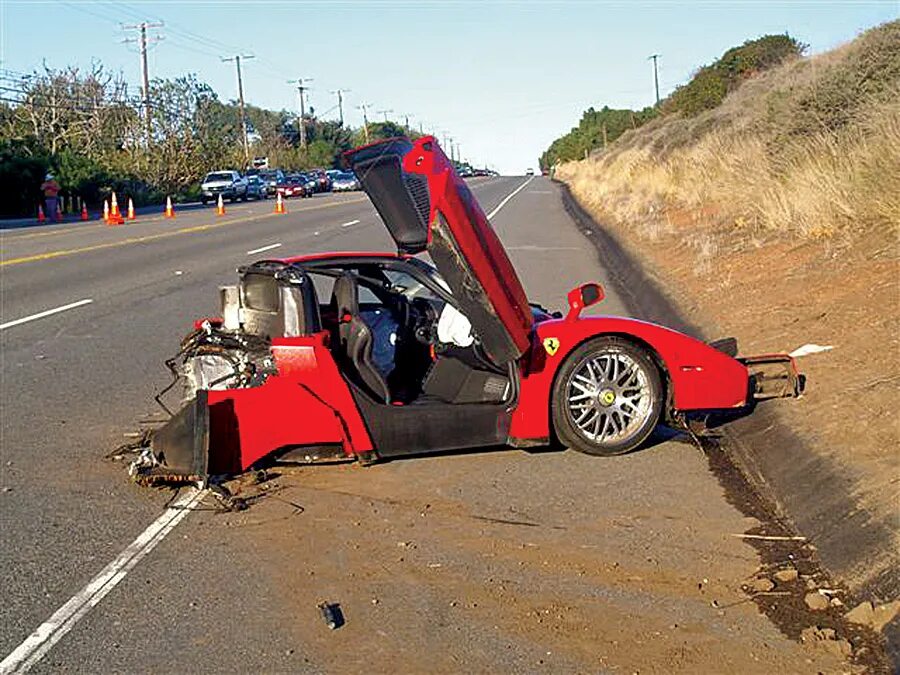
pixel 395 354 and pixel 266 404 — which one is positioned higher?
pixel 395 354

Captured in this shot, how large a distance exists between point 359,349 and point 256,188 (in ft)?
201

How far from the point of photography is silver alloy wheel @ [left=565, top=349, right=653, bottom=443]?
7.33 metres

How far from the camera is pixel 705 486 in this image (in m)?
6.93

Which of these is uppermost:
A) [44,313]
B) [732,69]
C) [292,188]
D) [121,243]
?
[732,69]

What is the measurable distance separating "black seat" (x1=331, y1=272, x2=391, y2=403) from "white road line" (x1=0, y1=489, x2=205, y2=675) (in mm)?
1117

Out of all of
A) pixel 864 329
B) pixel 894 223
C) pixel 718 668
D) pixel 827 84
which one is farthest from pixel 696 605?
pixel 827 84

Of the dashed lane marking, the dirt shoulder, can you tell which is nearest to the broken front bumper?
the dirt shoulder

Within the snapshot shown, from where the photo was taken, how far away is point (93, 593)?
542cm

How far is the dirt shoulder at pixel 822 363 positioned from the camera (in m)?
5.75

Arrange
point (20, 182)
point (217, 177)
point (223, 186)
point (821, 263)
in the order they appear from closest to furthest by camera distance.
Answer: point (821, 263), point (20, 182), point (223, 186), point (217, 177)

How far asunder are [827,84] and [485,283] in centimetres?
1856

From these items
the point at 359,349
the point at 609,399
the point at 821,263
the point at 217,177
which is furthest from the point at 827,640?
the point at 217,177

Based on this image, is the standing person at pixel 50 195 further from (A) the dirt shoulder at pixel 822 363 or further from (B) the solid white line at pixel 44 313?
(A) the dirt shoulder at pixel 822 363

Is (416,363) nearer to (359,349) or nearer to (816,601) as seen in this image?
(359,349)
